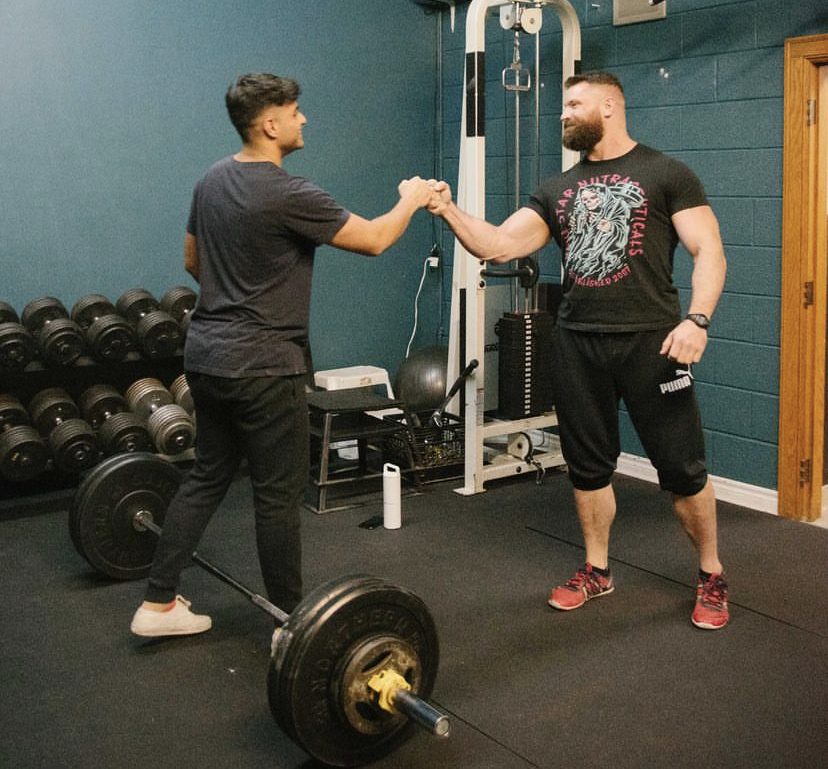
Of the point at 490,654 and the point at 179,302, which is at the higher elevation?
the point at 179,302

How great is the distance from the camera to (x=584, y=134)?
2.79 m

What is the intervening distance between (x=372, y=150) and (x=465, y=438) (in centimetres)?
172

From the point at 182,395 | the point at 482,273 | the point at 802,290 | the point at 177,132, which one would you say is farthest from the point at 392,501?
the point at 177,132

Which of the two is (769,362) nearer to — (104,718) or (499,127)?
(499,127)

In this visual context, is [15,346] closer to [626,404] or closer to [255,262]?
[255,262]

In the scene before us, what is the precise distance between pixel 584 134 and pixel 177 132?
2.33 metres

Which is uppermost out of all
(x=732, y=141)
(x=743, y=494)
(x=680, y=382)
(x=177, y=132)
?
(x=177, y=132)

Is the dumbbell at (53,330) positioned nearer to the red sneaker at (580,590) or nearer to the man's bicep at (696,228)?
the red sneaker at (580,590)

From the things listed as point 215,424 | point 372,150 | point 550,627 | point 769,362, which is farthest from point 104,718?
point 372,150

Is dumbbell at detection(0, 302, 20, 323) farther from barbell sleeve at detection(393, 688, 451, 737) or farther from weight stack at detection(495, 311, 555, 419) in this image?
barbell sleeve at detection(393, 688, 451, 737)

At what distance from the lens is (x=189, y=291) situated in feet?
14.1

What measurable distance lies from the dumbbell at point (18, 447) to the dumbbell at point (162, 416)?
1.38 feet

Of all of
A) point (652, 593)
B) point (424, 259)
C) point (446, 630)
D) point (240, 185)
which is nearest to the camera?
point (240, 185)

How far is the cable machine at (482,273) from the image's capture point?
159 inches
